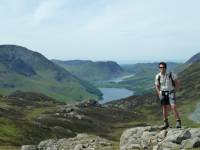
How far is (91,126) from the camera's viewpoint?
174125 millimetres

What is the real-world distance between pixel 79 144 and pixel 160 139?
13132 mm

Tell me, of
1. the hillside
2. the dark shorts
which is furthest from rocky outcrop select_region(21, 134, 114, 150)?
the hillside

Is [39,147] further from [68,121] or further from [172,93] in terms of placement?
[68,121]

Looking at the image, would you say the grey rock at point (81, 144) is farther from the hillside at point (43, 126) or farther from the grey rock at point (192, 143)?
the hillside at point (43, 126)

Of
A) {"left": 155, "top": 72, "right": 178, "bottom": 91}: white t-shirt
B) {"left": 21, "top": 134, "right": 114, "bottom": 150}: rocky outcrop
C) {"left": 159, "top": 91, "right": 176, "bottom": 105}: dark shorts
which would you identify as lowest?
{"left": 21, "top": 134, "right": 114, "bottom": 150}: rocky outcrop

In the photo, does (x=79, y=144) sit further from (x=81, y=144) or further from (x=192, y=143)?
(x=192, y=143)

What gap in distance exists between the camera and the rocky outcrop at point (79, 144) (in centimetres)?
4459

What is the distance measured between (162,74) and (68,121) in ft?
434

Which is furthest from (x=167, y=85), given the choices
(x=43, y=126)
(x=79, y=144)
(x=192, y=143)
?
(x=43, y=126)

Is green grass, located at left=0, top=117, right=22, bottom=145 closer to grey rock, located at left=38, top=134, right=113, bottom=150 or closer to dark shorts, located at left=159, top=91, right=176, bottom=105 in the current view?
grey rock, located at left=38, top=134, right=113, bottom=150

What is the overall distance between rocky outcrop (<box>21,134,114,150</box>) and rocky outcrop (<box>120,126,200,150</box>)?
4066 millimetres

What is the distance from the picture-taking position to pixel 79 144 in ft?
152

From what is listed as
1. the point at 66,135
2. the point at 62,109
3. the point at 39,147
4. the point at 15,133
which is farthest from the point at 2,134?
the point at 62,109

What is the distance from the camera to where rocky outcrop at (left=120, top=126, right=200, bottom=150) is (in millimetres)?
33594
